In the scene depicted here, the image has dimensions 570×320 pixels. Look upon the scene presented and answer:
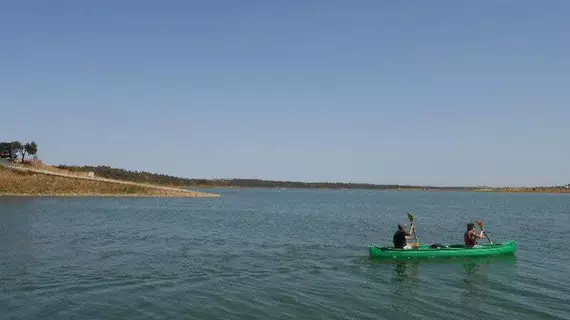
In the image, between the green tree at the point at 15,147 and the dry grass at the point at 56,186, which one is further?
the green tree at the point at 15,147

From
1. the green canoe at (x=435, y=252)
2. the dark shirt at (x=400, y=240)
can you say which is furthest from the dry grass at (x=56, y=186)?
the dark shirt at (x=400, y=240)

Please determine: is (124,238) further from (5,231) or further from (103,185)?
(103,185)

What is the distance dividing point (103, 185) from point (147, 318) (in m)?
106

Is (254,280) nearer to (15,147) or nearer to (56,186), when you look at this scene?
(56,186)

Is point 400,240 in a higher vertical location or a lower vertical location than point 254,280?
higher

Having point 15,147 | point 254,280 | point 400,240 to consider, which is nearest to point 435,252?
point 400,240

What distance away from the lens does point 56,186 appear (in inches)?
4269

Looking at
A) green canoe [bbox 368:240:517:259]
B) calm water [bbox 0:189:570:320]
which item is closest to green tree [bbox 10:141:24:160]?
calm water [bbox 0:189:570:320]

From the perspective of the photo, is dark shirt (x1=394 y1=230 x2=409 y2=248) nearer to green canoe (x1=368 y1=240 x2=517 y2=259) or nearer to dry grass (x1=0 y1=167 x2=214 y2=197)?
green canoe (x1=368 y1=240 x2=517 y2=259)

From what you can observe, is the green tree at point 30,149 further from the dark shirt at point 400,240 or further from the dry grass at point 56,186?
the dark shirt at point 400,240

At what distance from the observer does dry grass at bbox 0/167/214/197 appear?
101750 millimetres

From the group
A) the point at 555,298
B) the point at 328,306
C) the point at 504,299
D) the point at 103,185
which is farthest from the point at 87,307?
the point at 103,185

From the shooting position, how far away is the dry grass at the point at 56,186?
334 feet

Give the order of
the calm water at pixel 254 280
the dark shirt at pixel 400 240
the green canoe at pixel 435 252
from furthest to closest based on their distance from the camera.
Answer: the dark shirt at pixel 400 240, the green canoe at pixel 435 252, the calm water at pixel 254 280
